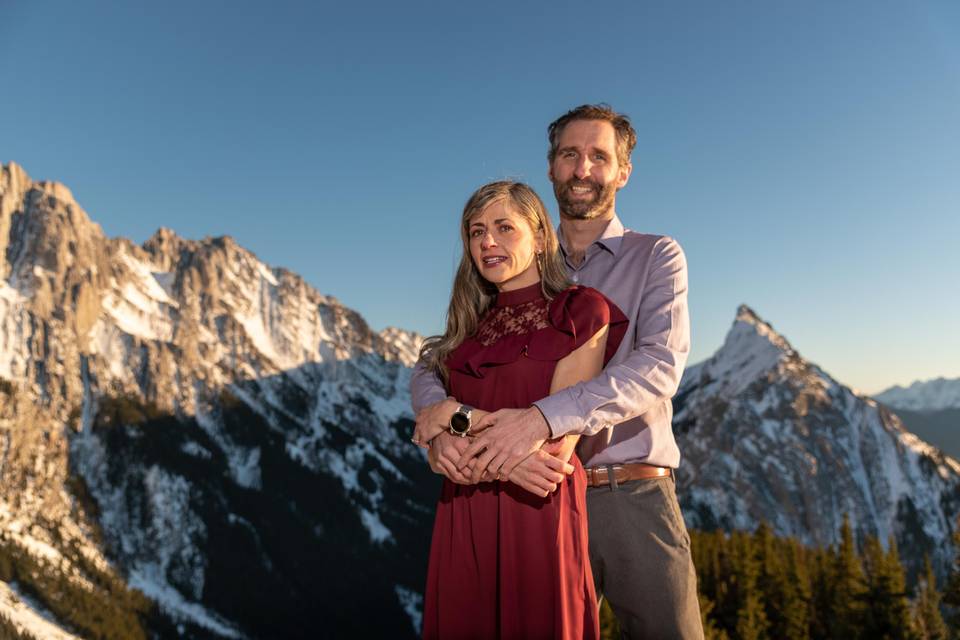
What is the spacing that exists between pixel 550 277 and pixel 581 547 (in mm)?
2143

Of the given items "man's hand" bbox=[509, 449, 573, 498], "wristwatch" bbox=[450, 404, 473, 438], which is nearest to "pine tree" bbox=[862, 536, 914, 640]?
"man's hand" bbox=[509, 449, 573, 498]

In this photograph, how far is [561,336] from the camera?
5.55 m

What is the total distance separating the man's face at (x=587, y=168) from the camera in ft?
21.2

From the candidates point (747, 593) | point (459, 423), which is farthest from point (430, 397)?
point (747, 593)

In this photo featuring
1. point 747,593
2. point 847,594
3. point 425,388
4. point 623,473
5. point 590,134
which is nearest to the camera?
point 623,473

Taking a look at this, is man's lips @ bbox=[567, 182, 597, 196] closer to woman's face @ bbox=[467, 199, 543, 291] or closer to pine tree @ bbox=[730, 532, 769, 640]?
woman's face @ bbox=[467, 199, 543, 291]

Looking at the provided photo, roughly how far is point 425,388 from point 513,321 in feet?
3.25

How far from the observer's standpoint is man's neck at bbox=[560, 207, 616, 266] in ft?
22.0

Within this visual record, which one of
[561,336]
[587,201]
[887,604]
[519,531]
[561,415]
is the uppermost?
[587,201]

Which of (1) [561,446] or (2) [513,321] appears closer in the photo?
(1) [561,446]

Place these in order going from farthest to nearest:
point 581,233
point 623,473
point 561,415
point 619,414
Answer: point 581,233 → point 623,473 → point 619,414 → point 561,415

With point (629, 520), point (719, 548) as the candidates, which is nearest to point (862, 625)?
point (719, 548)

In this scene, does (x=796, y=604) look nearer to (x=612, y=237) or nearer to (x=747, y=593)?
(x=747, y=593)

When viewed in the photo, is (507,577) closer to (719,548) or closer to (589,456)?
(589,456)
